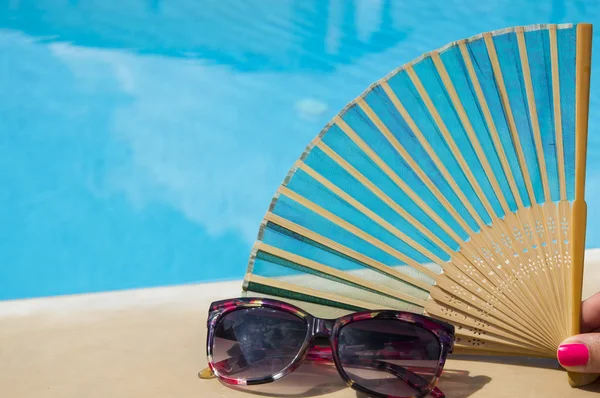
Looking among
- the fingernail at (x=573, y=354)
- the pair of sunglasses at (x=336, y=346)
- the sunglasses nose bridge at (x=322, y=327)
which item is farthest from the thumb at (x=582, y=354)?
the sunglasses nose bridge at (x=322, y=327)

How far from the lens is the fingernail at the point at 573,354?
0.87 meters

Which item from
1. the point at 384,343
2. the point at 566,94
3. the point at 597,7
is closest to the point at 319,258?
the point at 384,343

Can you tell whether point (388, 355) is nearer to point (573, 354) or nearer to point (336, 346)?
point (336, 346)

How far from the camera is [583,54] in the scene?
99 centimetres

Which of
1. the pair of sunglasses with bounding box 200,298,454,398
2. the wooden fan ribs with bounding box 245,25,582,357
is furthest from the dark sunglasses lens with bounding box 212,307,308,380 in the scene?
the wooden fan ribs with bounding box 245,25,582,357

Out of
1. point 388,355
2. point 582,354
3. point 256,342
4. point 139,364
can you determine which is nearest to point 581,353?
point 582,354

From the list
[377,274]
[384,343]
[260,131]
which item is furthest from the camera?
[260,131]

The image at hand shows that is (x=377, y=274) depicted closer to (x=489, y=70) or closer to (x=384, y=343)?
(x=384, y=343)

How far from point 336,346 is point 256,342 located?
15cm

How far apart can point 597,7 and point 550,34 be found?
4438 millimetres

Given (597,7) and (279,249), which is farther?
(597,7)

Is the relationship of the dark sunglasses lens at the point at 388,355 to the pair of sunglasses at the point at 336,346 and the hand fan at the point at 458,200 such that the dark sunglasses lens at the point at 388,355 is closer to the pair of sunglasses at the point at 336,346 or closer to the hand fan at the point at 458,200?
the pair of sunglasses at the point at 336,346

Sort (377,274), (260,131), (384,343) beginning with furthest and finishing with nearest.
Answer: (260,131) → (377,274) → (384,343)

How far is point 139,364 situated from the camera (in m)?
1.12
